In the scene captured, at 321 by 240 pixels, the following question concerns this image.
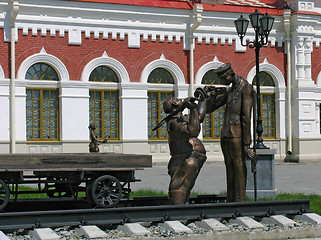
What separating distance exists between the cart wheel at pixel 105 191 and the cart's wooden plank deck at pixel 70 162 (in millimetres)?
185

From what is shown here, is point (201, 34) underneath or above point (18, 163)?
above

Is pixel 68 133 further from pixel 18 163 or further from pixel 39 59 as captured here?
pixel 18 163

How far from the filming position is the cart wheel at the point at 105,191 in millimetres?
10492

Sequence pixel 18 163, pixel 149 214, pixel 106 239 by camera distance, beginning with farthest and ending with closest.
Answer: pixel 18 163 < pixel 149 214 < pixel 106 239

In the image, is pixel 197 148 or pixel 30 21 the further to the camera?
pixel 30 21

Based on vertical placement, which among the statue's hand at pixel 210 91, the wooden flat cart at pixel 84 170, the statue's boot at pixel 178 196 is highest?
the statue's hand at pixel 210 91

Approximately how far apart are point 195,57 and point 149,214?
54.8 feet

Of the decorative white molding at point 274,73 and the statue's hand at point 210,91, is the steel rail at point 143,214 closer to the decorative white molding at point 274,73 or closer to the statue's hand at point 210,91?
the statue's hand at point 210,91

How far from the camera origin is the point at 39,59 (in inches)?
885

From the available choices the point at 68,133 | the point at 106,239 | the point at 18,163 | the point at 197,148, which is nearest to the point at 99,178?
the point at 18,163

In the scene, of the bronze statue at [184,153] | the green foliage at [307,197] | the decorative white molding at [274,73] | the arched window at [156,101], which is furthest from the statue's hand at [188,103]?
the decorative white molding at [274,73]

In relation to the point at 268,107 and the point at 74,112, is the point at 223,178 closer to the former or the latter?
the point at 74,112

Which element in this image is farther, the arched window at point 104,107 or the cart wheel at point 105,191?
the arched window at point 104,107

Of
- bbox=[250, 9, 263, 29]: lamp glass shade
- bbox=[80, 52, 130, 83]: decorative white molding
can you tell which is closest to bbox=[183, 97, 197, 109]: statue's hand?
bbox=[250, 9, 263, 29]: lamp glass shade
